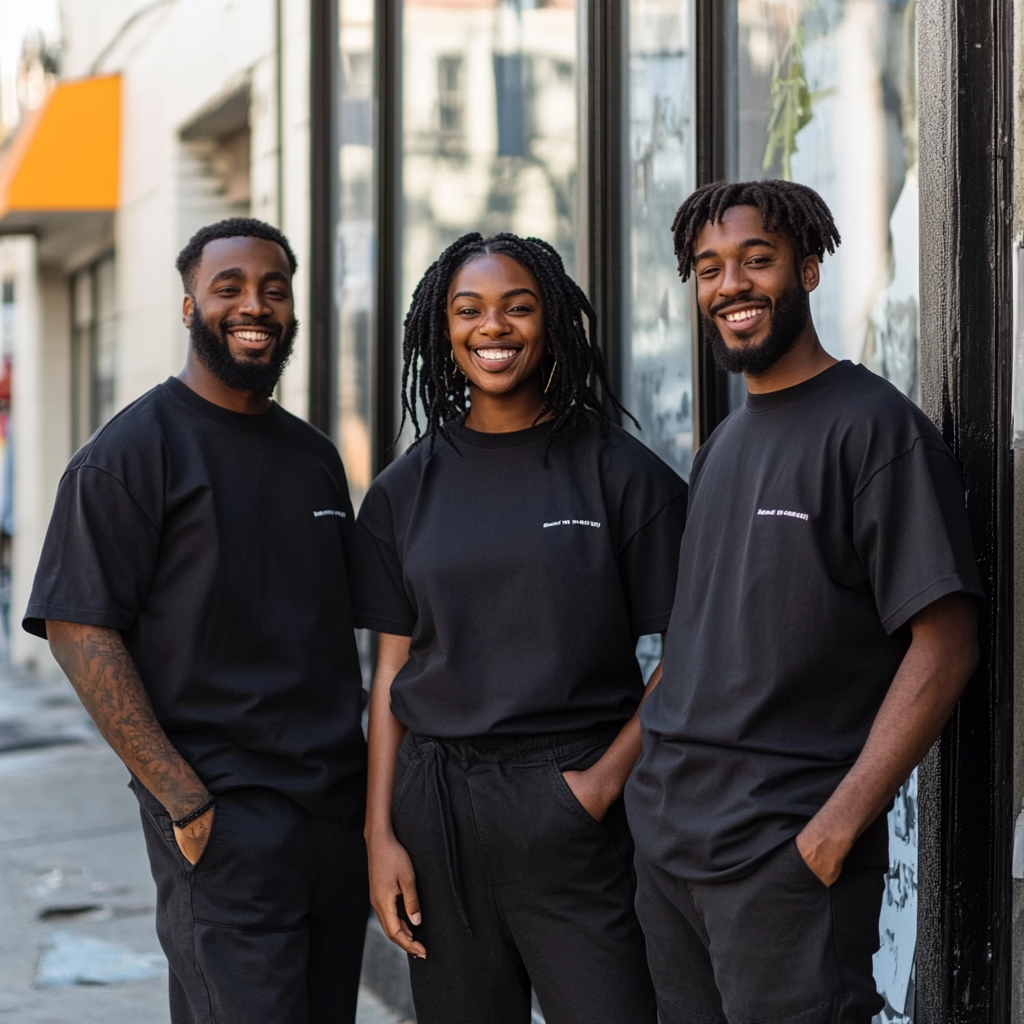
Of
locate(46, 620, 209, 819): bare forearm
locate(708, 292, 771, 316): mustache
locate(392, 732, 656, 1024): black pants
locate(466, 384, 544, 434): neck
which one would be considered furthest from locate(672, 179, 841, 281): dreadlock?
locate(46, 620, 209, 819): bare forearm

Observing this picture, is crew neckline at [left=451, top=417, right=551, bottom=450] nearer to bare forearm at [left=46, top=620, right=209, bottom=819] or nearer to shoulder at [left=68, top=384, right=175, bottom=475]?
shoulder at [left=68, top=384, right=175, bottom=475]

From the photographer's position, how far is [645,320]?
4.45 meters

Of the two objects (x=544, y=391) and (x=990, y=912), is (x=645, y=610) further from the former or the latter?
(x=990, y=912)

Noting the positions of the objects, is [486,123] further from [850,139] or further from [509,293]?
[509,293]

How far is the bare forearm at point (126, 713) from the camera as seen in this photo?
3016 mm

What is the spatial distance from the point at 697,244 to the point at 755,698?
870mm

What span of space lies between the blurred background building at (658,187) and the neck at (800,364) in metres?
0.31

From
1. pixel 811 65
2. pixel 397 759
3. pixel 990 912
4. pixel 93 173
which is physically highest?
pixel 93 173

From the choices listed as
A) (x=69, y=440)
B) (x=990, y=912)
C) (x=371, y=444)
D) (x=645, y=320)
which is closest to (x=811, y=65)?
(x=645, y=320)

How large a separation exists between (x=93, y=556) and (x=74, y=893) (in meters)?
3.89

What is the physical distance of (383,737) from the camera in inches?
125

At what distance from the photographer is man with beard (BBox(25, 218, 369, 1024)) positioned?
3047 millimetres

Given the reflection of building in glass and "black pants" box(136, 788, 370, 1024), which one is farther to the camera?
the reflection of building in glass

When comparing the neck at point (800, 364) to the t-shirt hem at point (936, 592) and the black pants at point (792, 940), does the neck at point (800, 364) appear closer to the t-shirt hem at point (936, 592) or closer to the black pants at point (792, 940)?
the t-shirt hem at point (936, 592)
